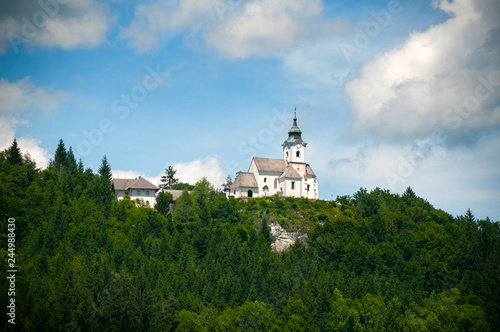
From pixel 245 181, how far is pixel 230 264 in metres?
24.7

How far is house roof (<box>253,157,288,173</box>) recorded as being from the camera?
101938 mm

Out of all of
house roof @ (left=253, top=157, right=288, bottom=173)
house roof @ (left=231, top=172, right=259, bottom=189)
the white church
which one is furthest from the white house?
house roof @ (left=253, top=157, right=288, bottom=173)

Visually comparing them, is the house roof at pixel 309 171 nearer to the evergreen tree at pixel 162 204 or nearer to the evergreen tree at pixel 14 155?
the evergreen tree at pixel 162 204

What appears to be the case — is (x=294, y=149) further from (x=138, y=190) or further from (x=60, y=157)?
(x=60, y=157)

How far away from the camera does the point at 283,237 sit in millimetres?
91812

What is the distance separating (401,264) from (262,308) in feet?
83.5

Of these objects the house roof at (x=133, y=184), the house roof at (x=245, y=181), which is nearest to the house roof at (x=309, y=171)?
the house roof at (x=245, y=181)

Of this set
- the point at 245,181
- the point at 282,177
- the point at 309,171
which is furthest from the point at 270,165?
the point at 309,171

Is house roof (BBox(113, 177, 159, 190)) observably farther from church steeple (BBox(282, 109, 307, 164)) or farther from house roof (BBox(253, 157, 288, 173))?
church steeple (BBox(282, 109, 307, 164))

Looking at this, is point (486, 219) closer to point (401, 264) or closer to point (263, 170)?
point (401, 264)

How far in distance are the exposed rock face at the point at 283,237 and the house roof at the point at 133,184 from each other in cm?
2314

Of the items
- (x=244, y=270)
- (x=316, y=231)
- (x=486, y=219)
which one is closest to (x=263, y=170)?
(x=316, y=231)
